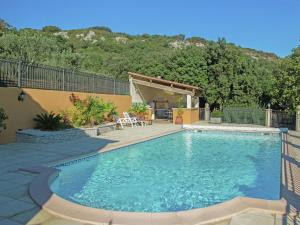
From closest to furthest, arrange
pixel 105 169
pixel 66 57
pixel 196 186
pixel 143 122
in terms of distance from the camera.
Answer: pixel 196 186 → pixel 105 169 → pixel 143 122 → pixel 66 57

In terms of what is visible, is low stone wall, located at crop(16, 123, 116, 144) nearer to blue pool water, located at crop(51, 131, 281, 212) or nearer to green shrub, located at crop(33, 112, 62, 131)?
green shrub, located at crop(33, 112, 62, 131)

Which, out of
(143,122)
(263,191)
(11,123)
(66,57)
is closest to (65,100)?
(11,123)

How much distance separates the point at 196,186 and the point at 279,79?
1739 centimetres

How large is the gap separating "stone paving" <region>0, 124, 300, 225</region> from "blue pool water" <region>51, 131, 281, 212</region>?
22.7 inches

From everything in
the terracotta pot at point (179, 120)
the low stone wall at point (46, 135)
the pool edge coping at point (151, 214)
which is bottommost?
the pool edge coping at point (151, 214)

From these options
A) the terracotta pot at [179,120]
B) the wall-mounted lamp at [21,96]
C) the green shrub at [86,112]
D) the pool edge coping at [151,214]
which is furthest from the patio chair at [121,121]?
the pool edge coping at [151,214]

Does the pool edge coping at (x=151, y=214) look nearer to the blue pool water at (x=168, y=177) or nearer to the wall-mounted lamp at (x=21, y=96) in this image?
the blue pool water at (x=168, y=177)

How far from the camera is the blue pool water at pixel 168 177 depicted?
679cm

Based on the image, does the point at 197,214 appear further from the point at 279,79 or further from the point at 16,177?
the point at 279,79

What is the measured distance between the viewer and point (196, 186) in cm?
798

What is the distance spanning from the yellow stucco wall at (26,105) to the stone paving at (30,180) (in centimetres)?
98

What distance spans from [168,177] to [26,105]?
24.5ft

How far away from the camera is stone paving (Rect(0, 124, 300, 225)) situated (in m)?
4.69

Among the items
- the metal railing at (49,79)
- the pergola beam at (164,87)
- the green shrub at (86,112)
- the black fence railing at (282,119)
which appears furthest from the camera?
the pergola beam at (164,87)
